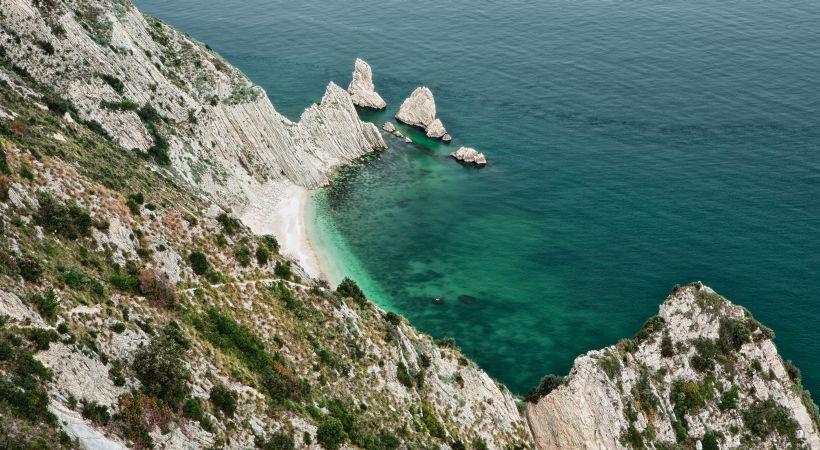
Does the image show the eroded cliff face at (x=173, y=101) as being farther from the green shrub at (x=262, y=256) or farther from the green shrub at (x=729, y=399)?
the green shrub at (x=729, y=399)

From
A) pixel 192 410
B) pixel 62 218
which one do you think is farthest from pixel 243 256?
pixel 192 410

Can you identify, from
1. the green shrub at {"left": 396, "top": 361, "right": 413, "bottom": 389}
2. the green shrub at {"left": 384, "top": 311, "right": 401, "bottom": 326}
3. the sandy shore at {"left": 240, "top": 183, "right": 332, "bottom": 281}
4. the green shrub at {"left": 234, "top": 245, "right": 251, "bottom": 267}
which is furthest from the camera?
the sandy shore at {"left": 240, "top": 183, "right": 332, "bottom": 281}

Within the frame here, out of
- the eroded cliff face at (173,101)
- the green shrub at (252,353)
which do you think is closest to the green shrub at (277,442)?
the green shrub at (252,353)

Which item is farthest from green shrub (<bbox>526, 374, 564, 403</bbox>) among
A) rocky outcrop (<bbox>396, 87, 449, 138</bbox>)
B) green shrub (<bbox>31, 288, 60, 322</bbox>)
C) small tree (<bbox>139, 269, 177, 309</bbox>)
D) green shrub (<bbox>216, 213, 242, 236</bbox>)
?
rocky outcrop (<bbox>396, 87, 449, 138</bbox>)

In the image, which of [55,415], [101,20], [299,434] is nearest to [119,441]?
[55,415]

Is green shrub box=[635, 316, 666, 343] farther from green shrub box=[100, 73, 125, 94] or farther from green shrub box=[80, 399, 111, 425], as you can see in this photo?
green shrub box=[100, 73, 125, 94]

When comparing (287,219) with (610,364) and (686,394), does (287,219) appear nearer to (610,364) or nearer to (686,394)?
(610,364)
